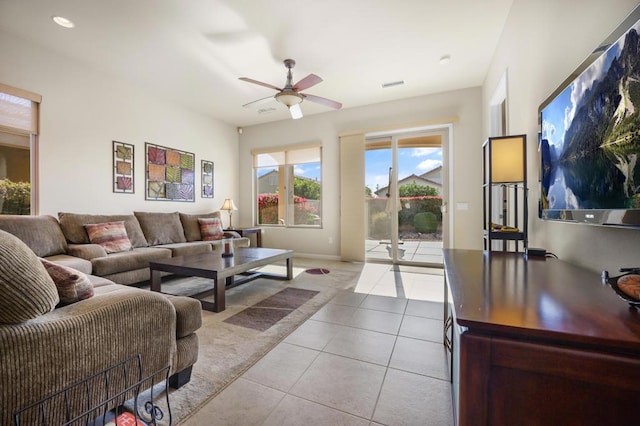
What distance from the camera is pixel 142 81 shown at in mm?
3881

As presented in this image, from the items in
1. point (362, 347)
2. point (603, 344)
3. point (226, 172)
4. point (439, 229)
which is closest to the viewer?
point (603, 344)

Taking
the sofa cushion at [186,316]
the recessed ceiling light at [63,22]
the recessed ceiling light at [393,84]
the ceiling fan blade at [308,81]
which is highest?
the recessed ceiling light at [393,84]

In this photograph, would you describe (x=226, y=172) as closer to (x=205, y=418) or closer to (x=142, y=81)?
(x=142, y=81)

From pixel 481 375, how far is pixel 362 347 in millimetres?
1364

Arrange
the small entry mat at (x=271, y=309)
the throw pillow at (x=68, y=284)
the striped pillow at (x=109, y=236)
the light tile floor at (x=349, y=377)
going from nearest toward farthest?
the throw pillow at (x=68, y=284) → the light tile floor at (x=349, y=377) → the small entry mat at (x=271, y=309) → the striped pillow at (x=109, y=236)

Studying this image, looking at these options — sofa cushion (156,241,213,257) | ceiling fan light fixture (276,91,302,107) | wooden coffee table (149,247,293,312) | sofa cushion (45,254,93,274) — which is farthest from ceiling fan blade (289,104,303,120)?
sofa cushion (45,254,93,274)

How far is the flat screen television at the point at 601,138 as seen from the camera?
889mm

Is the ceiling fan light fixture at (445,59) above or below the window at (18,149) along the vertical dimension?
above

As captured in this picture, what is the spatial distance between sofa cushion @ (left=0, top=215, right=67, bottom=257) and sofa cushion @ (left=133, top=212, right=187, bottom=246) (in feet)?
3.23

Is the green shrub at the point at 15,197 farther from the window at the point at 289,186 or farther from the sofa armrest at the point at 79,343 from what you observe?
the window at the point at 289,186

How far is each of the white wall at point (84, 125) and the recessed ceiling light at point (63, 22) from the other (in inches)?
28.3

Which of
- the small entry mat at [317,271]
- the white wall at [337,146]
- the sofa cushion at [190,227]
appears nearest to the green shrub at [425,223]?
the white wall at [337,146]

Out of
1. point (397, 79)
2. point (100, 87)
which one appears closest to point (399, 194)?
point (397, 79)

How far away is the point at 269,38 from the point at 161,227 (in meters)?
3.07
